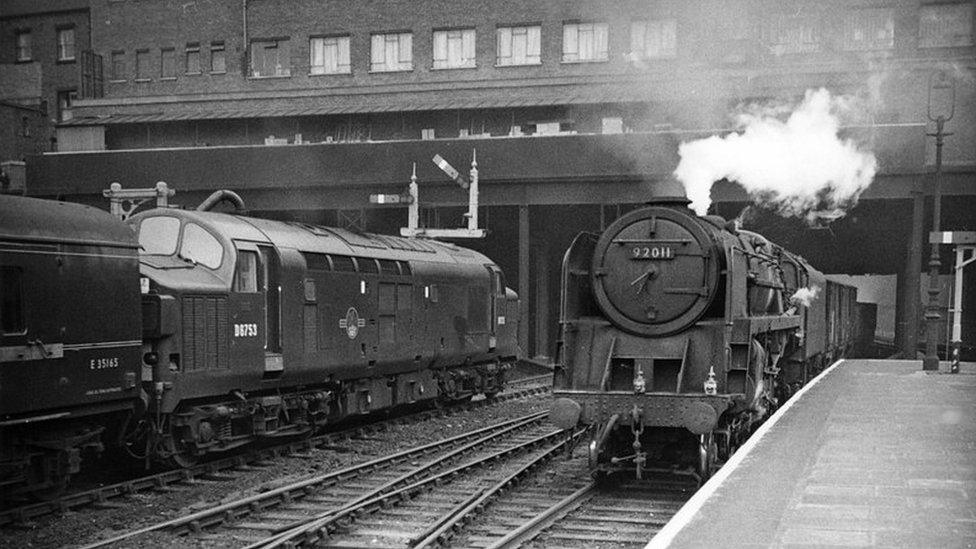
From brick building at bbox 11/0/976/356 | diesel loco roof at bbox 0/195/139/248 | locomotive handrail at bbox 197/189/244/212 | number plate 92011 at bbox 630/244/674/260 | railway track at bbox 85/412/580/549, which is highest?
brick building at bbox 11/0/976/356

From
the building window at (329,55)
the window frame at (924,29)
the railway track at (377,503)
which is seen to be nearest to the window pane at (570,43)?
the building window at (329,55)

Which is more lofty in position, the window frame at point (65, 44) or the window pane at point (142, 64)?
the window frame at point (65, 44)

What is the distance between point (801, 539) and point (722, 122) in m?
25.7

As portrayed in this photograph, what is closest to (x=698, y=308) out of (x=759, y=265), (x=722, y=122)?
(x=759, y=265)

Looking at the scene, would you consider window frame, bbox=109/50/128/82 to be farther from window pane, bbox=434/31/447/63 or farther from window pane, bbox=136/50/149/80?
window pane, bbox=434/31/447/63

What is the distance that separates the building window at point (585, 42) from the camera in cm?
3403

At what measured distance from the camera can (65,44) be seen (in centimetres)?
4056

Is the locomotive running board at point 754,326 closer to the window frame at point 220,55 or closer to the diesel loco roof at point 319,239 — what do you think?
the diesel loco roof at point 319,239

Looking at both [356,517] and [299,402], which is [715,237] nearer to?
[356,517]

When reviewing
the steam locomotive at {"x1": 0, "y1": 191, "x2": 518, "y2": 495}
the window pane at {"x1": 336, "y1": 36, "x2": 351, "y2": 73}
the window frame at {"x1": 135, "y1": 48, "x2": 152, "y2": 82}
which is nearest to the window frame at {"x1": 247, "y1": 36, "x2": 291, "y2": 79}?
the window pane at {"x1": 336, "y1": 36, "x2": 351, "y2": 73}

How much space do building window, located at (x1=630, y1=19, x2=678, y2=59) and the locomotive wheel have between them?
78.9ft

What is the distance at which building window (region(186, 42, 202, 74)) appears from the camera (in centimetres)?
3850

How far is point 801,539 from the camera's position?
6992mm

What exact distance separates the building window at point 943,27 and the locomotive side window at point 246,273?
82.6 feet
